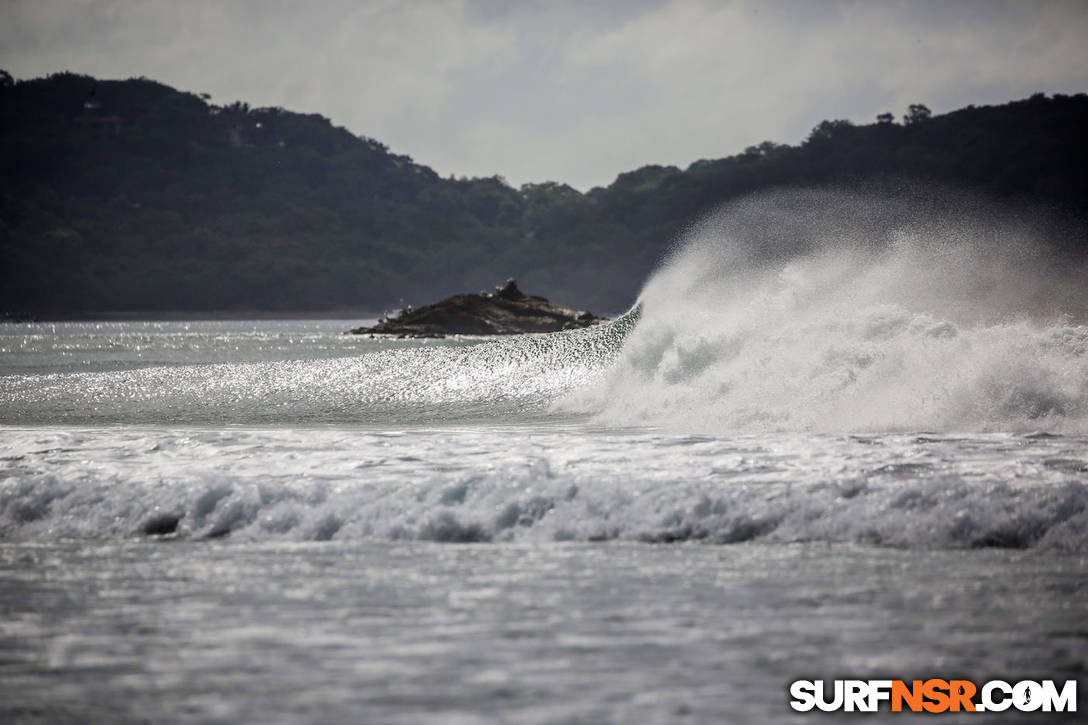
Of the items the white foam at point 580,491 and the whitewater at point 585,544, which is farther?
the white foam at point 580,491

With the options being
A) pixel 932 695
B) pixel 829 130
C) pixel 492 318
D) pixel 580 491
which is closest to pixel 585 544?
pixel 580 491

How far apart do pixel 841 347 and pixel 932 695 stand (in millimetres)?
15936

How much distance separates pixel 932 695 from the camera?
21.0ft

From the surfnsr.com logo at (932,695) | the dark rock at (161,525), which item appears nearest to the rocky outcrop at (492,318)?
the dark rock at (161,525)

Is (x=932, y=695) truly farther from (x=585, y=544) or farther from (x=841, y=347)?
(x=841, y=347)

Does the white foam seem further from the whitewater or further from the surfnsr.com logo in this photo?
the surfnsr.com logo

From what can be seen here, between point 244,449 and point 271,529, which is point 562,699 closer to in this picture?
point 271,529

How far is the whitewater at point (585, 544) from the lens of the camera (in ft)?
22.2

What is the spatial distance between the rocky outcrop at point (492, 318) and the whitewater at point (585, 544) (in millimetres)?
68798

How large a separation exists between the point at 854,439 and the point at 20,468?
1092 centimetres

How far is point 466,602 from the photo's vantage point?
28.2ft

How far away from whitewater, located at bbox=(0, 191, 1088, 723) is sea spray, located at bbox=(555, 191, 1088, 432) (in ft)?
0.31

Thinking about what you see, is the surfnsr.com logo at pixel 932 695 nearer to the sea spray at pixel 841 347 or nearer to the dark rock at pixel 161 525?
the dark rock at pixel 161 525

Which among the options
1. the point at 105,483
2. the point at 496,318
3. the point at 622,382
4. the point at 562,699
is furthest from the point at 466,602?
the point at 496,318
